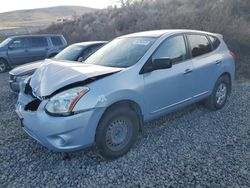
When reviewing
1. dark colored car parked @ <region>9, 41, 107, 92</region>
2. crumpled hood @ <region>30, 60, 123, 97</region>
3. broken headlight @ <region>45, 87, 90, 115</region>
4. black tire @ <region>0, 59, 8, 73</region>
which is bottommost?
black tire @ <region>0, 59, 8, 73</region>

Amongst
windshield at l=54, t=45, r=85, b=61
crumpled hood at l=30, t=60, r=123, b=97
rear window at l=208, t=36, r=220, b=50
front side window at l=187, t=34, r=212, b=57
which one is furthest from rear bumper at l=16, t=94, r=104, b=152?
windshield at l=54, t=45, r=85, b=61

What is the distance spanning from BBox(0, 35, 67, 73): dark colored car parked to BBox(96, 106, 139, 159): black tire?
9.88 metres

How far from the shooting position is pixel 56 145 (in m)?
3.41

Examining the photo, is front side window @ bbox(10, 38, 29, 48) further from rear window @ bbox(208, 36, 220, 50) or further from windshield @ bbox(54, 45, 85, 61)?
rear window @ bbox(208, 36, 220, 50)

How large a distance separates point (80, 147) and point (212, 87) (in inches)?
123

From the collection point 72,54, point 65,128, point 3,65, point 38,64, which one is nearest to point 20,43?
point 3,65

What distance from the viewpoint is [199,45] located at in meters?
5.10

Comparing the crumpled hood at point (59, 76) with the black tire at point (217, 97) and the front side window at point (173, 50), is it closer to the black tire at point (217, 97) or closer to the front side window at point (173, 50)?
the front side window at point (173, 50)

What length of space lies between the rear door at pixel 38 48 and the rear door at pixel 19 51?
21 cm

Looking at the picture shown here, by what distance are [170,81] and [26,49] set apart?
34.3ft

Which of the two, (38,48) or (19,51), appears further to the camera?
(38,48)

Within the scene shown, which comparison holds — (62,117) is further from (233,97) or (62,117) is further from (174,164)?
(233,97)

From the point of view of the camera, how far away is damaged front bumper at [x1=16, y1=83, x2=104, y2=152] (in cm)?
334

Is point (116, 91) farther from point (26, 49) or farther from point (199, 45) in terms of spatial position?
point (26, 49)
